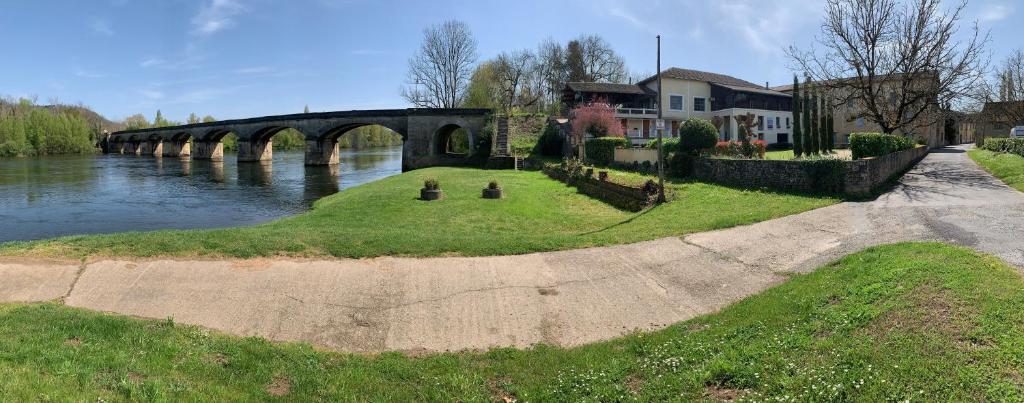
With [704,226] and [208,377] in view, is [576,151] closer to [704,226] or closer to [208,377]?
[704,226]

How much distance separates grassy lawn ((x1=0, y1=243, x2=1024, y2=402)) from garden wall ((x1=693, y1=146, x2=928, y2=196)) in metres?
11.2

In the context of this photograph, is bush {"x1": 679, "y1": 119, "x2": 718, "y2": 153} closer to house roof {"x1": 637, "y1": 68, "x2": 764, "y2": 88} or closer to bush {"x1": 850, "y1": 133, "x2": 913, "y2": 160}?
bush {"x1": 850, "y1": 133, "x2": 913, "y2": 160}

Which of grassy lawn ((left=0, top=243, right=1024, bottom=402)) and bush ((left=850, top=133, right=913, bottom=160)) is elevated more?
bush ((left=850, top=133, right=913, bottom=160))

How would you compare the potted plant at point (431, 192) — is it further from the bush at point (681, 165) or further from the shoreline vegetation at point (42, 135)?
the shoreline vegetation at point (42, 135)

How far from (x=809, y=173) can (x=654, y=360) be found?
613 inches

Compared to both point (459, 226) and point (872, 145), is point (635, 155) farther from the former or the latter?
point (459, 226)

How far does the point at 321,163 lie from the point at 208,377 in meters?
65.7

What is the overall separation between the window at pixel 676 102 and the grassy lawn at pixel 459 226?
29.3 meters

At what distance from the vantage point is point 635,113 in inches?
2176

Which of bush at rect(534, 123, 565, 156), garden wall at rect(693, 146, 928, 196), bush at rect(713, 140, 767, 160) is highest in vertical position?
bush at rect(534, 123, 565, 156)

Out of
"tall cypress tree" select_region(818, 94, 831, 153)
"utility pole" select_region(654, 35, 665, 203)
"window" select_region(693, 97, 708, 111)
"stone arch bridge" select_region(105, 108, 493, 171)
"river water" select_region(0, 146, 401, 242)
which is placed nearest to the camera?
"utility pole" select_region(654, 35, 665, 203)

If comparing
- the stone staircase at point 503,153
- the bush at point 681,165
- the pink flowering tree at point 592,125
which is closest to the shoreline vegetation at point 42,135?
the stone staircase at point 503,153

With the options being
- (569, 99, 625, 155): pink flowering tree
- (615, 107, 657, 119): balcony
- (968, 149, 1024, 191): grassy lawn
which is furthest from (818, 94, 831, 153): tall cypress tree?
(615, 107, 657, 119): balcony

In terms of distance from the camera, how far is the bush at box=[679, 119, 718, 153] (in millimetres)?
25494
